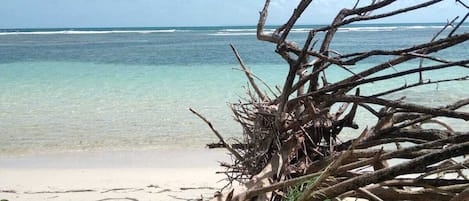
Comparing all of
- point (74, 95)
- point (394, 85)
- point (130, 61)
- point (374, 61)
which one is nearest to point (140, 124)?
point (74, 95)

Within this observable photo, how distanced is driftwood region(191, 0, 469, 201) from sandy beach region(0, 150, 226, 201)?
6.86 feet

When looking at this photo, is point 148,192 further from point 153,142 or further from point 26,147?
point 26,147

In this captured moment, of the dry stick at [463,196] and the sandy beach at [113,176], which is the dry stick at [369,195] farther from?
the sandy beach at [113,176]

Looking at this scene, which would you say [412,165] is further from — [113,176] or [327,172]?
[113,176]

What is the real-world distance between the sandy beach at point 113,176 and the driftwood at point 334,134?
6.86ft

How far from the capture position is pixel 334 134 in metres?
2.81

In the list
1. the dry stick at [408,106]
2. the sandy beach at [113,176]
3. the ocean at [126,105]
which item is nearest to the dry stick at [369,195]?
the dry stick at [408,106]

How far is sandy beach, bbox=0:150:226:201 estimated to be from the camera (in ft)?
16.5

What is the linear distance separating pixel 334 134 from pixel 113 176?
341 cm

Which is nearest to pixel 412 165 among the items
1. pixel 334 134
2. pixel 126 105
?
pixel 334 134

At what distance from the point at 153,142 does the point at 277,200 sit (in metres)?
5.09

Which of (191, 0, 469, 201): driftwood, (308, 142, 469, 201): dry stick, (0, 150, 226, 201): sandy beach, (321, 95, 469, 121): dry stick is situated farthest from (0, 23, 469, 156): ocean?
(308, 142, 469, 201): dry stick

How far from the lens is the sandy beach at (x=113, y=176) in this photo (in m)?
5.02

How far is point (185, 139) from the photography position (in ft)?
24.4
